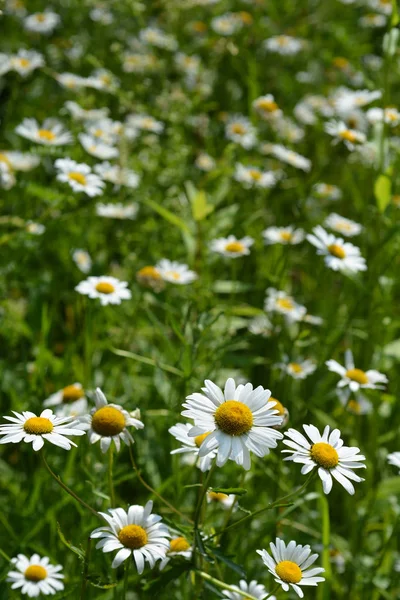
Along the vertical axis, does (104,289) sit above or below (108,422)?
below

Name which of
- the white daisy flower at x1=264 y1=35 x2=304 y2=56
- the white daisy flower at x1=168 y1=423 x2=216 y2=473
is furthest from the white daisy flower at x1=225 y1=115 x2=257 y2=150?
the white daisy flower at x1=168 y1=423 x2=216 y2=473

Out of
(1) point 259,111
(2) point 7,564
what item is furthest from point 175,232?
(2) point 7,564

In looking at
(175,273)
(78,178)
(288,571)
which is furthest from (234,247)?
(288,571)

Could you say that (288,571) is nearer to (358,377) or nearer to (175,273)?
(358,377)

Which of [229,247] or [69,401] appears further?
[229,247]

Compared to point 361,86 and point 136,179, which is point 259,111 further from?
point 361,86

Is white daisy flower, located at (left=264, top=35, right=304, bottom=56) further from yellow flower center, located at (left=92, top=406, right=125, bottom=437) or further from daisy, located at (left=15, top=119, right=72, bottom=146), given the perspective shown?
yellow flower center, located at (left=92, top=406, right=125, bottom=437)
